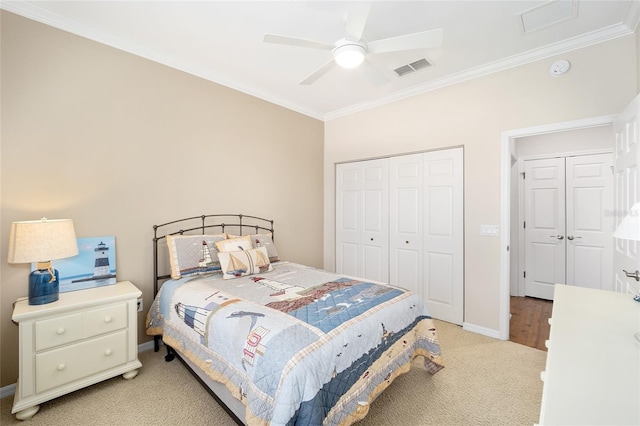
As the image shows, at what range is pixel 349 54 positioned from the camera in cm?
213

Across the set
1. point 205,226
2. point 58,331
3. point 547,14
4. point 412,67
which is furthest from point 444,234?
point 58,331

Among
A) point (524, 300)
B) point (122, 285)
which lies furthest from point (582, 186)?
point (122, 285)

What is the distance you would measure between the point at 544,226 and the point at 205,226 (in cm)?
494

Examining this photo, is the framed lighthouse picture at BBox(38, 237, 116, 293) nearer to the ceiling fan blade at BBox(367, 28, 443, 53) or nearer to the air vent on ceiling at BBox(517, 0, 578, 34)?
the ceiling fan blade at BBox(367, 28, 443, 53)

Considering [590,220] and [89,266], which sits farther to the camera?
[590,220]

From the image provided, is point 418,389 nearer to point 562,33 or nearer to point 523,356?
point 523,356

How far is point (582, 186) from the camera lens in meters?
4.09

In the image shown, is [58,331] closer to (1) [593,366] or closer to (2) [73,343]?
(2) [73,343]

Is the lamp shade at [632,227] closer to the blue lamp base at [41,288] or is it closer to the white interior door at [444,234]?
the white interior door at [444,234]

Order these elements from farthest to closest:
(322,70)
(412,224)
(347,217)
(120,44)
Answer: (347,217) < (412,224) < (120,44) < (322,70)

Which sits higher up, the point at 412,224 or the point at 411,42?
the point at 411,42

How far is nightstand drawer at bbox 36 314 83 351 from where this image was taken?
189 cm

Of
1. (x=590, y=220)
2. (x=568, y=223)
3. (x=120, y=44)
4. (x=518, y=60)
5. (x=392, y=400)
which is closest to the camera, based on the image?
(x=392, y=400)

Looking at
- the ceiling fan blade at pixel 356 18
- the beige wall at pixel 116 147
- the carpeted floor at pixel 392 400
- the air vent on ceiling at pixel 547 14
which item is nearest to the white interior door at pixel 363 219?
the beige wall at pixel 116 147
